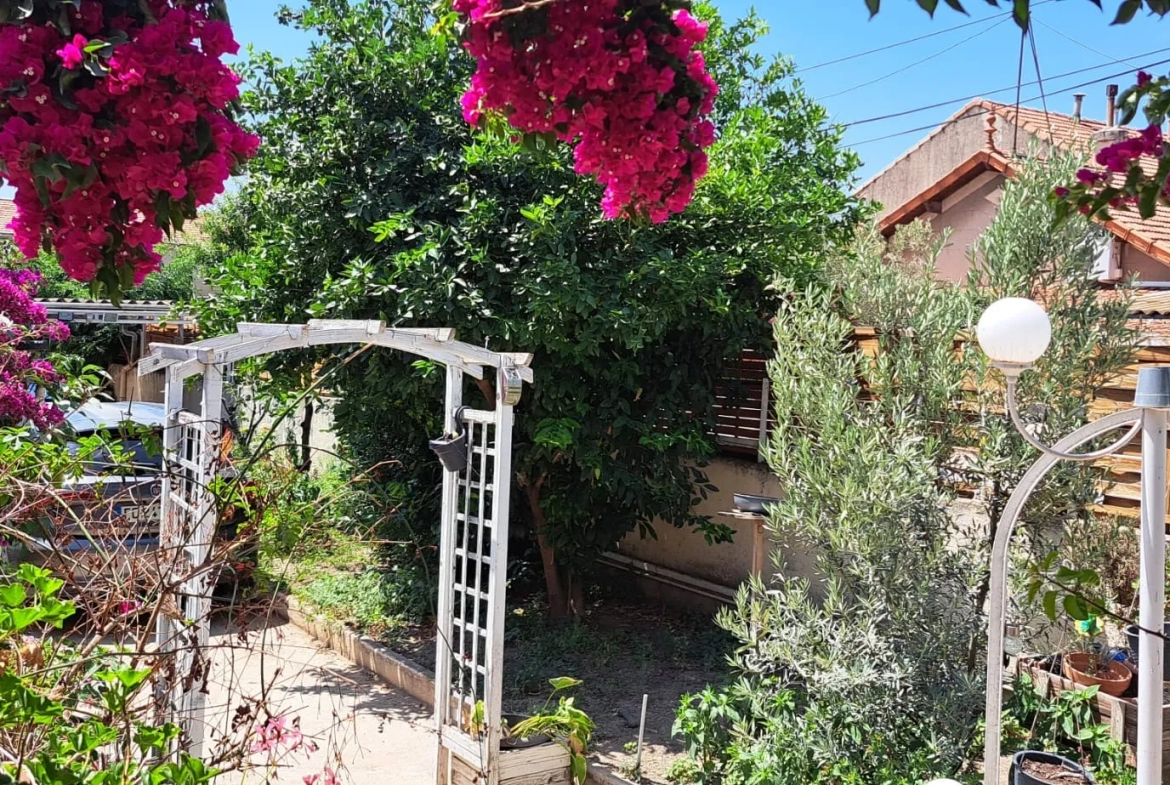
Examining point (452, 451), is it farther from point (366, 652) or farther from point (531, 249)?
point (366, 652)

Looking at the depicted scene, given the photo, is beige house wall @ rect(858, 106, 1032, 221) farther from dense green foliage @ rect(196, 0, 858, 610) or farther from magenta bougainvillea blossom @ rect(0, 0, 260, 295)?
magenta bougainvillea blossom @ rect(0, 0, 260, 295)

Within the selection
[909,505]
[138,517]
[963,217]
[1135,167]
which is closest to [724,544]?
[909,505]

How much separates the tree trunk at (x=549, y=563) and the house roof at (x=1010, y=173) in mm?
3802

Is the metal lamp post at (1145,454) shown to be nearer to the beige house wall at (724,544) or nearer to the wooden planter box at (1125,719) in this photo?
the wooden planter box at (1125,719)

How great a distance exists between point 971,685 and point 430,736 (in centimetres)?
302

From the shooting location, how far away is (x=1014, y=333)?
2.88 meters

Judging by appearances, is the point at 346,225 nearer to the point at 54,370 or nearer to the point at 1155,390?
the point at 54,370

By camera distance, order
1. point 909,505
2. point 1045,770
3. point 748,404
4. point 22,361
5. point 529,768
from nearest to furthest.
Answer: point 1045,770, point 909,505, point 22,361, point 529,768, point 748,404

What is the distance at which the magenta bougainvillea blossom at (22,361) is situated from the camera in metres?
3.95

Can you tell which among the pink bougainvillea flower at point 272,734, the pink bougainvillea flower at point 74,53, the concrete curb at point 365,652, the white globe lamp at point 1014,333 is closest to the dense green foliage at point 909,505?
the white globe lamp at point 1014,333

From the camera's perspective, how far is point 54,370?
179 inches

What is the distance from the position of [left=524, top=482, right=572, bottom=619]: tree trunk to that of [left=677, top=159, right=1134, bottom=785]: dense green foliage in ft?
7.99

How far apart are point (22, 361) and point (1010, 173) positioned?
5.85m

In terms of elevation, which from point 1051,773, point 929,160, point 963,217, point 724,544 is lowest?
point 1051,773
